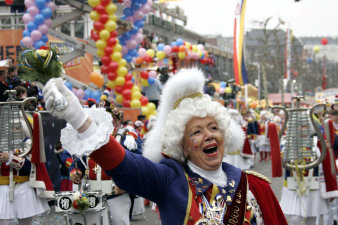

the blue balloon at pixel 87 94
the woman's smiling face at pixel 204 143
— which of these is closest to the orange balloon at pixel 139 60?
the blue balloon at pixel 87 94

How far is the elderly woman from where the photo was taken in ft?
9.18

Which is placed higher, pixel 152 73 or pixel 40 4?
pixel 40 4

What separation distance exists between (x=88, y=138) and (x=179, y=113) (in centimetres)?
87

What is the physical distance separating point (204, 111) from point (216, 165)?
0.33 meters

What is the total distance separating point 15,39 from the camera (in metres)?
12.9

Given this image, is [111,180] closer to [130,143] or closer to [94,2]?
[130,143]

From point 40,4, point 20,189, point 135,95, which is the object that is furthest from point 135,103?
point 20,189

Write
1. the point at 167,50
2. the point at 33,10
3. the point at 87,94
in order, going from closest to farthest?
the point at 33,10 < the point at 87,94 < the point at 167,50

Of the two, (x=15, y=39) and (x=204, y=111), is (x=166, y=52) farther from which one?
(x=204, y=111)

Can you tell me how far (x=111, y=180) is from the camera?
598 cm

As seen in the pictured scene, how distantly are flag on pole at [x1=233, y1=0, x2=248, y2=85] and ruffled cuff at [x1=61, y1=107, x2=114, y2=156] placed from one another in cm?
1816

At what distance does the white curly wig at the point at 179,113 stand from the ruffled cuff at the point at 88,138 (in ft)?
2.41

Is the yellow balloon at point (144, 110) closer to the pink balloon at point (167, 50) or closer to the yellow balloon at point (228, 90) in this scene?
the pink balloon at point (167, 50)

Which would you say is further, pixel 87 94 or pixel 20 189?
pixel 87 94
